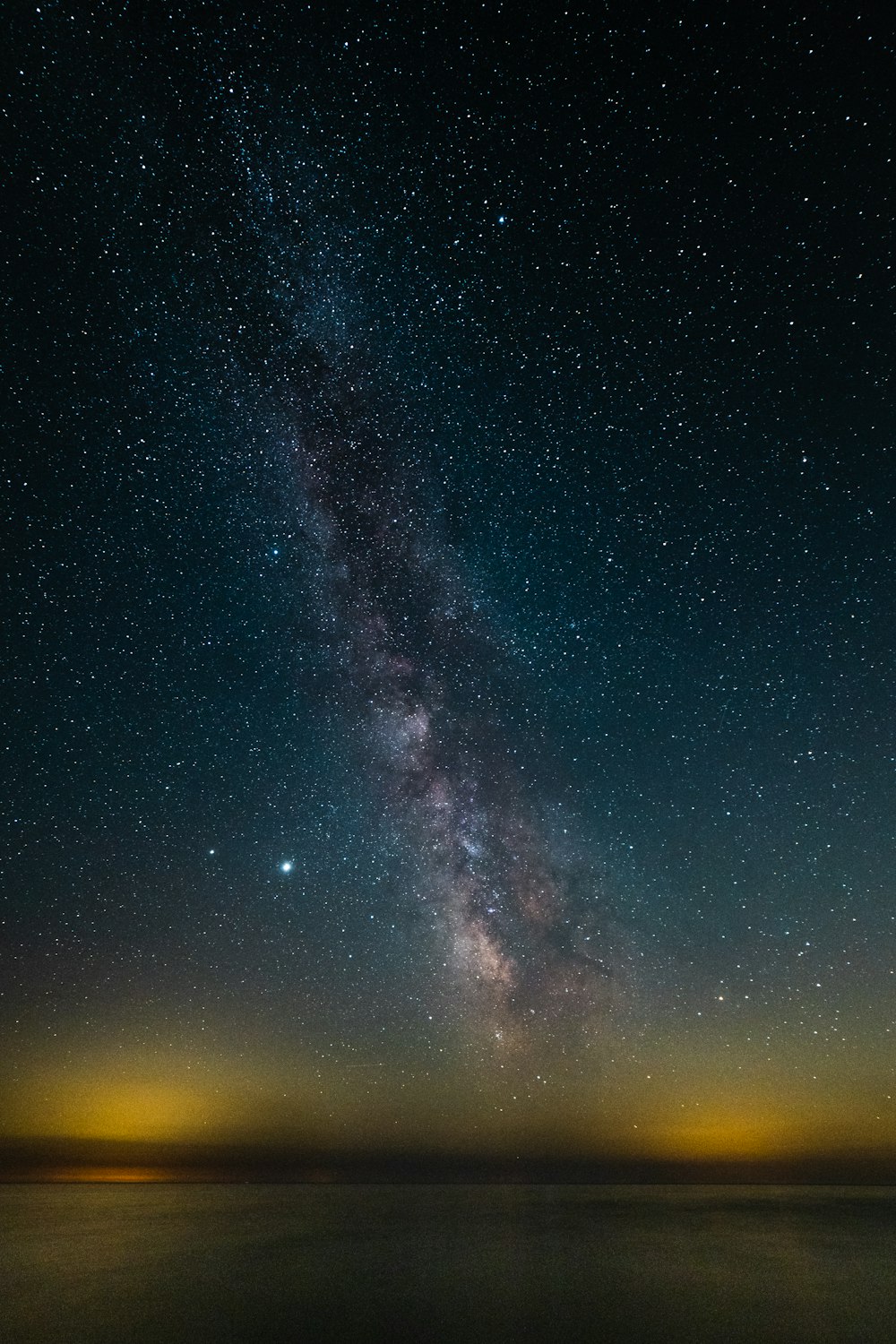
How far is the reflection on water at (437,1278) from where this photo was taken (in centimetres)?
1010

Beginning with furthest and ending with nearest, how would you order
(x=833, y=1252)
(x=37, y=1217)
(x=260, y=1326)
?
(x=37, y=1217), (x=833, y=1252), (x=260, y=1326)

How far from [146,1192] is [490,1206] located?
21.9 metres

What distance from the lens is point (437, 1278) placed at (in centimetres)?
1376

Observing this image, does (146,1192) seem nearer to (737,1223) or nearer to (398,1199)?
(398,1199)

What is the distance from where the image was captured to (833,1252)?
19.2m

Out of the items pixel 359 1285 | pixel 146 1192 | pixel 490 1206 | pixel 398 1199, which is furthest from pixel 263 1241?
pixel 146 1192

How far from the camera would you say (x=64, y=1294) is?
12.0 meters

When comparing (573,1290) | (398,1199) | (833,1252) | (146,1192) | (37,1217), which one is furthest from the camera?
(146,1192)

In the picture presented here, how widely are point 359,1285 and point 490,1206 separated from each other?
23453 mm

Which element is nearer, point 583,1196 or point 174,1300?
point 174,1300

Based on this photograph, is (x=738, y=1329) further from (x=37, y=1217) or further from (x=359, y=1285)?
(x=37, y=1217)

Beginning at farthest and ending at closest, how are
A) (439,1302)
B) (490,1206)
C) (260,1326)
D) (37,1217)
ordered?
(490,1206)
(37,1217)
(439,1302)
(260,1326)

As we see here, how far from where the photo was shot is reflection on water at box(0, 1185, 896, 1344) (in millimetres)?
10102

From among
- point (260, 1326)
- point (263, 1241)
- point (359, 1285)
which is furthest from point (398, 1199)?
point (260, 1326)
